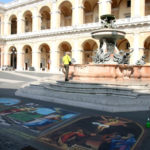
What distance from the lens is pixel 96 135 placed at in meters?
4.03

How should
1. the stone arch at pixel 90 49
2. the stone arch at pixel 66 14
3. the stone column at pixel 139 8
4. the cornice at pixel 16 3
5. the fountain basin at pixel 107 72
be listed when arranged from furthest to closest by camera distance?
1. the cornice at pixel 16 3
2. the stone arch at pixel 66 14
3. the stone arch at pixel 90 49
4. the stone column at pixel 139 8
5. the fountain basin at pixel 107 72

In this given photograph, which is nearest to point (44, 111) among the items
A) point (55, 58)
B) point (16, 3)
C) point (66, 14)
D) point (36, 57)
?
point (55, 58)

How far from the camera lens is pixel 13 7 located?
3925cm

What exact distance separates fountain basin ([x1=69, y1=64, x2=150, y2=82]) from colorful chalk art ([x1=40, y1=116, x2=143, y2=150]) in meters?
4.93

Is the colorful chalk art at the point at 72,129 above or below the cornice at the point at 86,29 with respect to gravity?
below

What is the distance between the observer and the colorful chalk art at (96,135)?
354cm

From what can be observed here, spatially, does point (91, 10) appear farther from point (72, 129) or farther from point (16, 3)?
point (72, 129)

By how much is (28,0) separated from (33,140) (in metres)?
37.2

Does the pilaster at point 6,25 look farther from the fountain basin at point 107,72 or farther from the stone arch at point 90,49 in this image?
the fountain basin at point 107,72

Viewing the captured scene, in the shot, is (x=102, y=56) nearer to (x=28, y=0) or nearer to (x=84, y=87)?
(x=84, y=87)

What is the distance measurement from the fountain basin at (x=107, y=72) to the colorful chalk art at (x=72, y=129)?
166 inches

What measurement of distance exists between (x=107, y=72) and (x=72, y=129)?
590cm

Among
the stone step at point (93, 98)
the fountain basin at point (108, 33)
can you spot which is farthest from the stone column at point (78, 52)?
the stone step at point (93, 98)

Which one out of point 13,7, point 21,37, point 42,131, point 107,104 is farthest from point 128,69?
point 13,7
